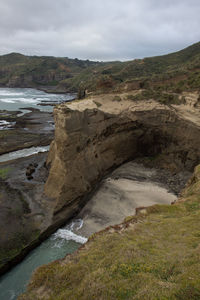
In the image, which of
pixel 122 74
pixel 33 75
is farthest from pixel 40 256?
pixel 33 75

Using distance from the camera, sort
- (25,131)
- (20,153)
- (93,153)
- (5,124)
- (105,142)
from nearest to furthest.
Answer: (93,153), (105,142), (20,153), (25,131), (5,124)

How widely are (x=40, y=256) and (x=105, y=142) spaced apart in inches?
408

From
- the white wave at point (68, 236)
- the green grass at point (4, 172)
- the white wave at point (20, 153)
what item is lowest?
the white wave at point (68, 236)

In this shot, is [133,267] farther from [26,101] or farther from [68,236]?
[26,101]

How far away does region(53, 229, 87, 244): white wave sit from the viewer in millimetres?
12439

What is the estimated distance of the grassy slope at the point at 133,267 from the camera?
4.55 meters

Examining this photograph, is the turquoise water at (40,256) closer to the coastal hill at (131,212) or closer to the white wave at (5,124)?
the coastal hill at (131,212)

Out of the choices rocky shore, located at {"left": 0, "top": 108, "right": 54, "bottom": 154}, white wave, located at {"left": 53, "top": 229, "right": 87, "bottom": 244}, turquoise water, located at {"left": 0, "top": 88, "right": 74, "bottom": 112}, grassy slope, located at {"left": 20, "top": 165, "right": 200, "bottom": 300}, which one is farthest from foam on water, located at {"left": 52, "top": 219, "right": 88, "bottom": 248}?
turquoise water, located at {"left": 0, "top": 88, "right": 74, "bottom": 112}

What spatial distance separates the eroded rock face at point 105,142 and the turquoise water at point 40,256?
121 cm

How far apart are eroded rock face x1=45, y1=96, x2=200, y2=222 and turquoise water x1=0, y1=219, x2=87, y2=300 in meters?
1.21

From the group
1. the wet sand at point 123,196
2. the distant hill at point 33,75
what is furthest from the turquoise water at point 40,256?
the distant hill at point 33,75

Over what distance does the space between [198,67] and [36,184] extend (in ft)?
76.0

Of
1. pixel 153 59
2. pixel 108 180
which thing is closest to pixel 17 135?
pixel 108 180

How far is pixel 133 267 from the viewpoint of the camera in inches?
215
